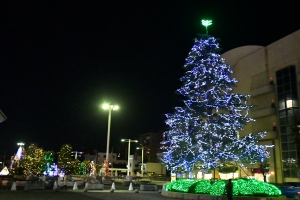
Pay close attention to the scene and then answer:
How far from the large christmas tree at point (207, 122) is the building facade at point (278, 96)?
2186cm

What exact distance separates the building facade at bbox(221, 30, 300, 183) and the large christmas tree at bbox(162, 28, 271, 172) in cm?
2186

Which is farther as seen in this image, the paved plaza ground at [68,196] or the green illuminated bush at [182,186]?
the green illuminated bush at [182,186]

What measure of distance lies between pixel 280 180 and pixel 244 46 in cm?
2273

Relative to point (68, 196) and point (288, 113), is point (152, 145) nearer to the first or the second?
point (288, 113)

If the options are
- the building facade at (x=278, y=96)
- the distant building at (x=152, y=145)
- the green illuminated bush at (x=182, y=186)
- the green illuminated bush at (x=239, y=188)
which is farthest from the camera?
the distant building at (x=152, y=145)

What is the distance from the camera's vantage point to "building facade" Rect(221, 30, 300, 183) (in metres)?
45.0

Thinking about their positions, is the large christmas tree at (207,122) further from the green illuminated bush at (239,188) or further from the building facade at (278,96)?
the building facade at (278,96)

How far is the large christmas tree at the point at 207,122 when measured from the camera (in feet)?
75.3

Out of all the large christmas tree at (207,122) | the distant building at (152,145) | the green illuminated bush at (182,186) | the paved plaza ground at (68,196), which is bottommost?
the paved plaza ground at (68,196)

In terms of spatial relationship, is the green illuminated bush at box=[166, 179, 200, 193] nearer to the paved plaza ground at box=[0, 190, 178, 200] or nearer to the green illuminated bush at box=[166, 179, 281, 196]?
the green illuminated bush at box=[166, 179, 281, 196]

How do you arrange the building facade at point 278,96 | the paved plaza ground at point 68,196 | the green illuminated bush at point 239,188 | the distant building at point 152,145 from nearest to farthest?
the green illuminated bush at point 239,188 < the paved plaza ground at point 68,196 < the building facade at point 278,96 < the distant building at point 152,145

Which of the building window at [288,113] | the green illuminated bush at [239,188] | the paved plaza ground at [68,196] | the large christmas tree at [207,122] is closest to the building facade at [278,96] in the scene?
the building window at [288,113]

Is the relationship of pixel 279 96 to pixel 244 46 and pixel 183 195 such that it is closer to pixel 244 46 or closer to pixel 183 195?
pixel 244 46

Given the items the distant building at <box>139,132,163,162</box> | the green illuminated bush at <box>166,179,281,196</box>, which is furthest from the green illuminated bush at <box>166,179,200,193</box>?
the distant building at <box>139,132,163,162</box>
